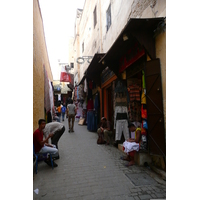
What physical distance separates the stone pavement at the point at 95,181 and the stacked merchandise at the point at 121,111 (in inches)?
37.4

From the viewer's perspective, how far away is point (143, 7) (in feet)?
15.2

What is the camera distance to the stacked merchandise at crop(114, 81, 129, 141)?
6020 millimetres

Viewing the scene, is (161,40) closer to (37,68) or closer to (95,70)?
(37,68)

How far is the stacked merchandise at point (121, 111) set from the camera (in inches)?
237

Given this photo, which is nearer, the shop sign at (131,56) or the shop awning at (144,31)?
the shop awning at (144,31)

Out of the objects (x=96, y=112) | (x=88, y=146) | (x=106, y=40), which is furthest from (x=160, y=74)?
(x=96, y=112)

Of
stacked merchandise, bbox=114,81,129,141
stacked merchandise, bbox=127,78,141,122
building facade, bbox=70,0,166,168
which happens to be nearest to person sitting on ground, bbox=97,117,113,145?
stacked merchandise, bbox=114,81,129,141

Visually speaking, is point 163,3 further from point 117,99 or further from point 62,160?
point 62,160

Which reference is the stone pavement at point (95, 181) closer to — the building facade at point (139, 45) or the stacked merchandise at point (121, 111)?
the building facade at point (139, 45)

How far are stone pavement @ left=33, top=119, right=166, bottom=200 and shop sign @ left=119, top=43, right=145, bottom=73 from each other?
291cm

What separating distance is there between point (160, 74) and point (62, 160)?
11.6 ft

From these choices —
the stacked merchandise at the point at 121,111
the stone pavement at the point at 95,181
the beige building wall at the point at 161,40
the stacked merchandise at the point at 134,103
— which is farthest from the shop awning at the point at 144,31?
the stone pavement at the point at 95,181

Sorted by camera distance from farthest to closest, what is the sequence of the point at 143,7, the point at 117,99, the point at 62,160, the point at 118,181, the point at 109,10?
the point at 109,10 < the point at 117,99 < the point at 62,160 < the point at 143,7 < the point at 118,181

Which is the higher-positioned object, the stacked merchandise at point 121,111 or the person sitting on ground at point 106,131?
the stacked merchandise at point 121,111
